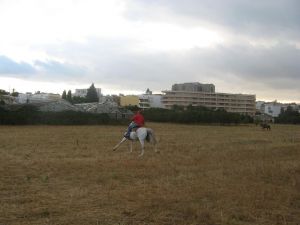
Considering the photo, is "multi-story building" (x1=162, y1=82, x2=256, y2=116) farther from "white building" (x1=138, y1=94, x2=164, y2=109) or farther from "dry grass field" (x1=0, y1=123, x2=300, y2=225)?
"dry grass field" (x1=0, y1=123, x2=300, y2=225)

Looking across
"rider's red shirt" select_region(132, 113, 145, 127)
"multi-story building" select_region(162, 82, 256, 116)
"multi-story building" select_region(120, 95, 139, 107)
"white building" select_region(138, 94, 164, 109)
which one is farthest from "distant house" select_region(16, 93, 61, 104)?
"rider's red shirt" select_region(132, 113, 145, 127)

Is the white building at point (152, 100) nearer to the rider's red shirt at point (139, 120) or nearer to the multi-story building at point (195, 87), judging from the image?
the multi-story building at point (195, 87)

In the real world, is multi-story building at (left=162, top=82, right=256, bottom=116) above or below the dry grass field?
above

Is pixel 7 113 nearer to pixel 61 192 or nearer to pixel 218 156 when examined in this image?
pixel 218 156

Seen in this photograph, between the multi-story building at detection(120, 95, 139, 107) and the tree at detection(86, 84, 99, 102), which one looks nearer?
the tree at detection(86, 84, 99, 102)

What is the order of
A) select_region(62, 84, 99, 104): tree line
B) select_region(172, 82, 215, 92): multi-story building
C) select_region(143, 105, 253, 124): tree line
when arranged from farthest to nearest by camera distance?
select_region(172, 82, 215, 92): multi-story building, select_region(62, 84, 99, 104): tree line, select_region(143, 105, 253, 124): tree line

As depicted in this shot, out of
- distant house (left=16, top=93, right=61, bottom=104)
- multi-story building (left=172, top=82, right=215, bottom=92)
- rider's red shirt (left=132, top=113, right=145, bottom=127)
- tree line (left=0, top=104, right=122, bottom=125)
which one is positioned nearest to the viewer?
rider's red shirt (left=132, top=113, right=145, bottom=127)

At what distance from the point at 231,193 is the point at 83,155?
965cm

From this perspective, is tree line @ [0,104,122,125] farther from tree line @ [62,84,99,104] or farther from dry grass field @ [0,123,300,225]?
tree line @ [62,84,99,104]

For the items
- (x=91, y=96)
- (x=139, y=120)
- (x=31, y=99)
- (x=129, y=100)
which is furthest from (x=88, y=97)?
(x=139, y=120)

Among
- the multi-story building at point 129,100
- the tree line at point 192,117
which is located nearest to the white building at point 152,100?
the multi-story building at point 129,100

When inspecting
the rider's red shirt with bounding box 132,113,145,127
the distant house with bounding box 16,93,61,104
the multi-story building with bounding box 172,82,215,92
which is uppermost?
the multi-story building with bounding box 172,82,215,92

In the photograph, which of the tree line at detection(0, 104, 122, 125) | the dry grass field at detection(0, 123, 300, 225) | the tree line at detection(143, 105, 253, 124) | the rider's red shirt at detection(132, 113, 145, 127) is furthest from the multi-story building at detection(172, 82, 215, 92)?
the dry grass field at detection(0, 123, 300, 225)

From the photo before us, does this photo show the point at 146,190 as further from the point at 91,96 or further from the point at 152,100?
the point at 152,100
